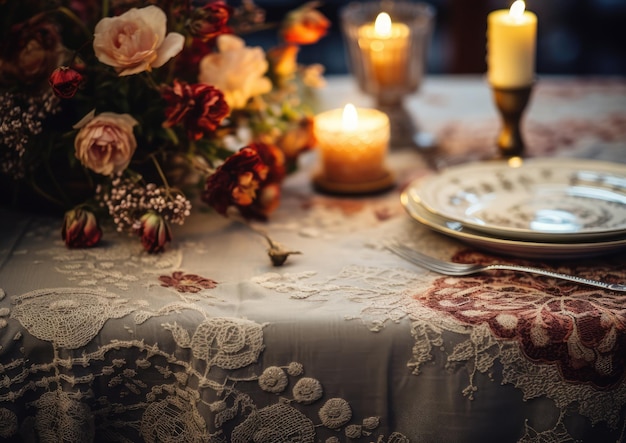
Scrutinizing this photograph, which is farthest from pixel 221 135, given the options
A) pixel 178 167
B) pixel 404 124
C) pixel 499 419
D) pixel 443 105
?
pixel 443 105

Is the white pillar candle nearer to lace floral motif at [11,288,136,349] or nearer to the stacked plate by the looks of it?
the stacked plate

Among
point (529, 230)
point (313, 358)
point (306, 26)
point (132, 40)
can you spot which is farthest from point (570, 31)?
point (313, 358)

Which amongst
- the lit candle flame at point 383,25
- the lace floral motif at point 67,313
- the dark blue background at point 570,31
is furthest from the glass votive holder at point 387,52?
the dark blue background at point 570,31

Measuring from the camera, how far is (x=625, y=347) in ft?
2.41

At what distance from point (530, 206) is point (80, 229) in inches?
23.6

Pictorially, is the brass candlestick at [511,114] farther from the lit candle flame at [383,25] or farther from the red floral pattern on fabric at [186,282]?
the red floral pattern on fabric at [186,282]

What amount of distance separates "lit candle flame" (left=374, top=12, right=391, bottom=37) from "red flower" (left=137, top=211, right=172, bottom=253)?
1.91 ft

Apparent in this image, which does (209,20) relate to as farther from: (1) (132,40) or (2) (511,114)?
(2) (511,114)

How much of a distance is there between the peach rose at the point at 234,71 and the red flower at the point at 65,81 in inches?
9.3

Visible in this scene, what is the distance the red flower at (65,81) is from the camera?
84 cm

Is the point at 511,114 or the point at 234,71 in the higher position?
the point at 234,71

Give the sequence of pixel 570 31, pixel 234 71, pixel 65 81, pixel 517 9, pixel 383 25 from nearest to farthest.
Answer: pixel 65 81 → pixel 234 71 → pixel 517 9 → pixel 383 25 → pixel 570 31

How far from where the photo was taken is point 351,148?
1160 millimetres

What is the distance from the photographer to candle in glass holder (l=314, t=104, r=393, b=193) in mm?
1164
